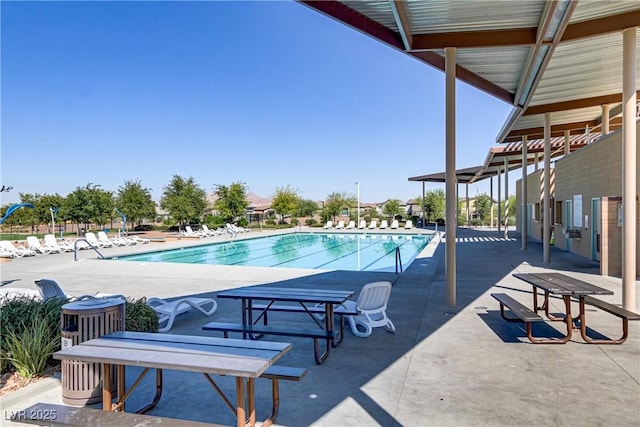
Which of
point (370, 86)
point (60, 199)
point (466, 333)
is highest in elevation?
point (370, 86)

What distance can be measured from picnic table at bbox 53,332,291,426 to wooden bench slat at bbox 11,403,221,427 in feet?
1.01

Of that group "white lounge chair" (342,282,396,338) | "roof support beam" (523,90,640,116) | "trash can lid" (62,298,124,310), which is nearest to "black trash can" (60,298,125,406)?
"trash can lid" (62,298,124,310)

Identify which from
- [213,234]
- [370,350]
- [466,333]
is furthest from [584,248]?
[213,234]

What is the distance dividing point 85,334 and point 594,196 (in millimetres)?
13355

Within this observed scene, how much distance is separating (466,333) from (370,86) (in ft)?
96.7

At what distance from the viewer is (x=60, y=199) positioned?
3306cm

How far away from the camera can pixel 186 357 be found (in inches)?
110

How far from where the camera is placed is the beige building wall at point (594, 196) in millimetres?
9992

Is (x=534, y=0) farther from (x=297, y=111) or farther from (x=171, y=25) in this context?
(x=297, y=111)

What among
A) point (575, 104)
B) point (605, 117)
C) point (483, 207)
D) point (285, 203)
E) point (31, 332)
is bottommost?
point (31, 332)

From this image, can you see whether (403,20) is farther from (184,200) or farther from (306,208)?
(306,208)

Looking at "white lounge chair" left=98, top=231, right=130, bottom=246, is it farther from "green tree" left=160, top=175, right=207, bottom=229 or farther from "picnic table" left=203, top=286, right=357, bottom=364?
"picnic table" left=203, top=286, right=357, bottom=364

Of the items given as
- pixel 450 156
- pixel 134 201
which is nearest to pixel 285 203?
pixel 134 201

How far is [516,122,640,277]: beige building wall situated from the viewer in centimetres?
999
